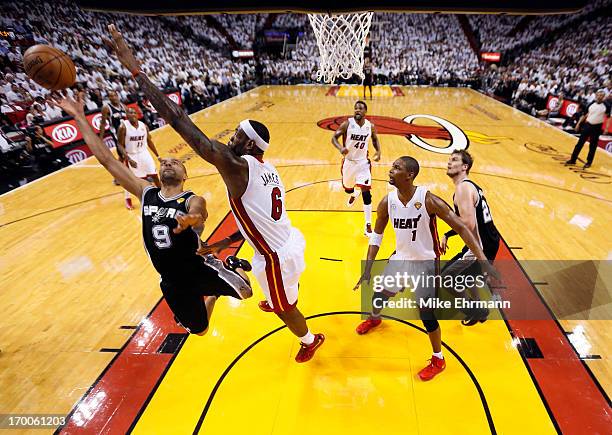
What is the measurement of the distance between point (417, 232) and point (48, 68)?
3.17 metres

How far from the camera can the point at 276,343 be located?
377 cm

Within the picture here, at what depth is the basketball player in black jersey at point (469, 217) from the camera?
3344 millimetres

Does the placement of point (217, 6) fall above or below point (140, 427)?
above

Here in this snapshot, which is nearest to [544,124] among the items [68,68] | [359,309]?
[359,309]

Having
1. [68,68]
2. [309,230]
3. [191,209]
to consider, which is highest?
[68,68]

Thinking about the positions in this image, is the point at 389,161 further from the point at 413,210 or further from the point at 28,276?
the point at 28,276

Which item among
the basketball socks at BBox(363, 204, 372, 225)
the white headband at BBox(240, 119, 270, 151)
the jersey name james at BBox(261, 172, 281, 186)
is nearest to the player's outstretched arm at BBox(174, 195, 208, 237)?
the jersey name james at BBox(261, 172, 281, 186)

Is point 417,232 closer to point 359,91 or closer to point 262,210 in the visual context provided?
point 262,210

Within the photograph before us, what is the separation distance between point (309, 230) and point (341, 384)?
2.97 m

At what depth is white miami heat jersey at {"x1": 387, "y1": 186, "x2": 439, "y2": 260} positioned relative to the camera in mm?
3094

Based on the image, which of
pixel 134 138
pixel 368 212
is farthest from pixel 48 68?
pixel 368 212

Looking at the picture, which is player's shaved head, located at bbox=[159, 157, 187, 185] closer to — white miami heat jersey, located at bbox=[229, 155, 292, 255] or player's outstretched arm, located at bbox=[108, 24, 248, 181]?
white miami heat jersey, located at bbox=[229, 155, 292, 255]

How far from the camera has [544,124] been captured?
13.6m

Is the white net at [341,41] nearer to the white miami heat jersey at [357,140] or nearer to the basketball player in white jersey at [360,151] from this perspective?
the basketball player in white jersey at [360,151]
